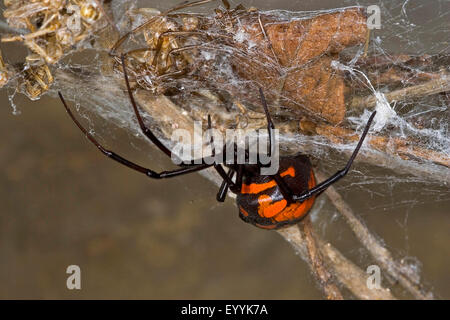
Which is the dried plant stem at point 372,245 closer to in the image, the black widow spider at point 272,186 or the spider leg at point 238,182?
the black widow spider at point 272,186

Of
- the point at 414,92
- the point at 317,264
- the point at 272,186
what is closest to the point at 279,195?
the point at 272,186

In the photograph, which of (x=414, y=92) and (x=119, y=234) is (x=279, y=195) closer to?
(x=414, y=92)

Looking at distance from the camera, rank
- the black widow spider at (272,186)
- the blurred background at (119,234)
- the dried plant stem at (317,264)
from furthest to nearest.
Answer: the blurred background at (119,234) → the dried plant stem at (317,264) → the black widow spider at (272,186)

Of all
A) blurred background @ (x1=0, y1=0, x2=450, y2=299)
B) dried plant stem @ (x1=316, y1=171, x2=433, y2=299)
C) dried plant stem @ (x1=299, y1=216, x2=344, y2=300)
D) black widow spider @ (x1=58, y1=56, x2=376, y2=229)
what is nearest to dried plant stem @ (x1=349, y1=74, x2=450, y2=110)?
black widow spider @ (x1=58, y1=56, x2=376, y2=229)

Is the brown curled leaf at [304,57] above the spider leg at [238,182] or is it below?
above

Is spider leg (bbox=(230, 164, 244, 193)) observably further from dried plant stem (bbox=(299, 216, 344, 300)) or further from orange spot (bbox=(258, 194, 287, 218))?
dried plant stem (bbox=(299, 216, 344, 300))

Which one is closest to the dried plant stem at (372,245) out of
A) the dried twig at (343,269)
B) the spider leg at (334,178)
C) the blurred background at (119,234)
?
the dried twig at (343,269)
